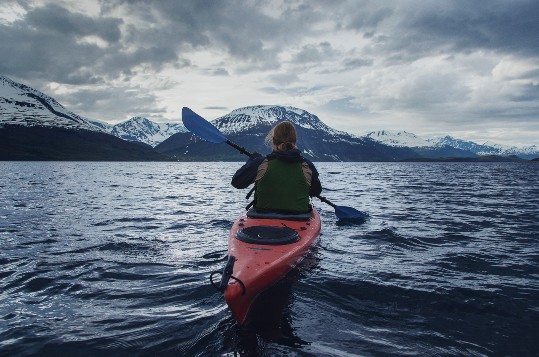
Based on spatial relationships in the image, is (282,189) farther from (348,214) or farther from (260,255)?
(348,214)

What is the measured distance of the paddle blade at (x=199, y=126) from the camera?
12625mm

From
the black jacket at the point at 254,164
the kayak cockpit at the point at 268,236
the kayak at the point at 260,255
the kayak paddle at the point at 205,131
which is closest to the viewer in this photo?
the kayak at the point at 260,255

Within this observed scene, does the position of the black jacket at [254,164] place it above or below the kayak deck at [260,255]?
above

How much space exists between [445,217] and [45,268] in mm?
14687

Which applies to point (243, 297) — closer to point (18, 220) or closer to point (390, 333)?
point (390, 333)

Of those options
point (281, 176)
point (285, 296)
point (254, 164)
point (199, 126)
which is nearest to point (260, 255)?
point (285, 296)

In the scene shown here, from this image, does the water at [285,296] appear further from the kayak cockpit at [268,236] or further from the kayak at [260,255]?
the kayak cockpit at [268,236]

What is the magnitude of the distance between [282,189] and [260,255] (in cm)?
230

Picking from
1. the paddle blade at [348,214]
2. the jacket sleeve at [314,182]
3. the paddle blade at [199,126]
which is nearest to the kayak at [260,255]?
the jacket sleeve at [314,182]

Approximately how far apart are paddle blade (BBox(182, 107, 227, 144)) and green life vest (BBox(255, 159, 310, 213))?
520 centimetres

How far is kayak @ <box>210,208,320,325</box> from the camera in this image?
452 cm

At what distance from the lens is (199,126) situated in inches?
508

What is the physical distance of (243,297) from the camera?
453 cm

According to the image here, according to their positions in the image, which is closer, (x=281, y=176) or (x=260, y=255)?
(x=260, y=255)
